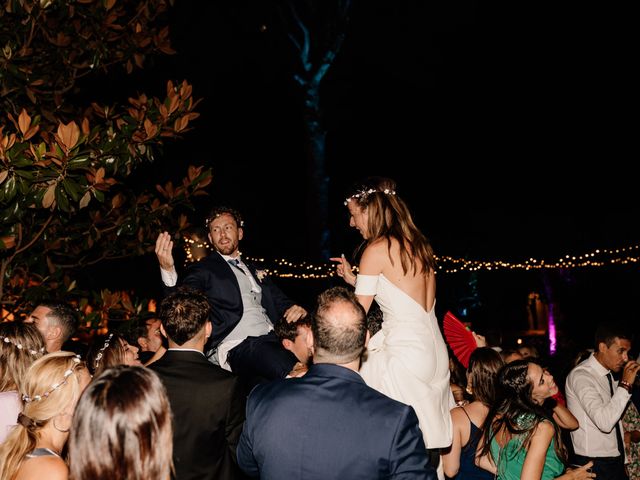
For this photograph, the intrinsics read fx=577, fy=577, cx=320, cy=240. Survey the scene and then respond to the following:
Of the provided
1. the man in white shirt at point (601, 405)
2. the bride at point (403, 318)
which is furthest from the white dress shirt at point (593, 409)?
the bride at point (403, 318)

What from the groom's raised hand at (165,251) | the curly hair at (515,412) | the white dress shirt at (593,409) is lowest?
the white dress shirt at (593,409)

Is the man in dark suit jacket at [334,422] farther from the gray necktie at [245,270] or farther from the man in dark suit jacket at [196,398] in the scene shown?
the gray necktie at [245,270]

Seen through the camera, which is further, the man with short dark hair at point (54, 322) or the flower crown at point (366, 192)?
the man with short dark hair at point (54, 322)

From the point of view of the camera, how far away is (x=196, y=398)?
9.71 ft

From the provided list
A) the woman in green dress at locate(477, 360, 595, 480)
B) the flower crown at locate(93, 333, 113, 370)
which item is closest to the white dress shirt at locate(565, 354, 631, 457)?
the woman in green dress at locate(477, 360, 595, 480)

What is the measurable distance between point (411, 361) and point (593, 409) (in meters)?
2.67

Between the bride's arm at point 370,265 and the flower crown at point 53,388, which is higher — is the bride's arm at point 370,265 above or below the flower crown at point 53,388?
above

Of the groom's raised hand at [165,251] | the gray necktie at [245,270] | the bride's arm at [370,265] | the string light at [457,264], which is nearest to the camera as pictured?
the bride's arm at [370,265]

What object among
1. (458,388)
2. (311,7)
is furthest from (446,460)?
(311,7)

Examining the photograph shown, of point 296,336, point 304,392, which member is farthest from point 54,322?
point 304,392

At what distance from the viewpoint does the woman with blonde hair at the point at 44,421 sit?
228 centimetres

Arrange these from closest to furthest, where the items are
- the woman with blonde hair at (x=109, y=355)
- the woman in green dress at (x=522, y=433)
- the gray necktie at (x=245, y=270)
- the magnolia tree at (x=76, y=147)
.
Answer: the woman in green dress at (x=522, y=433)
the magnolia tree at (x=76, y=147)
the woman with blonde hair at (x=109, y=355)
the gray necktie at (x=245, y=270)

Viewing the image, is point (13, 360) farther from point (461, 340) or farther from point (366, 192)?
point (461, 340)

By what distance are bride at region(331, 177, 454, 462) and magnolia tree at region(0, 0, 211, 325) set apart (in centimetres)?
195
